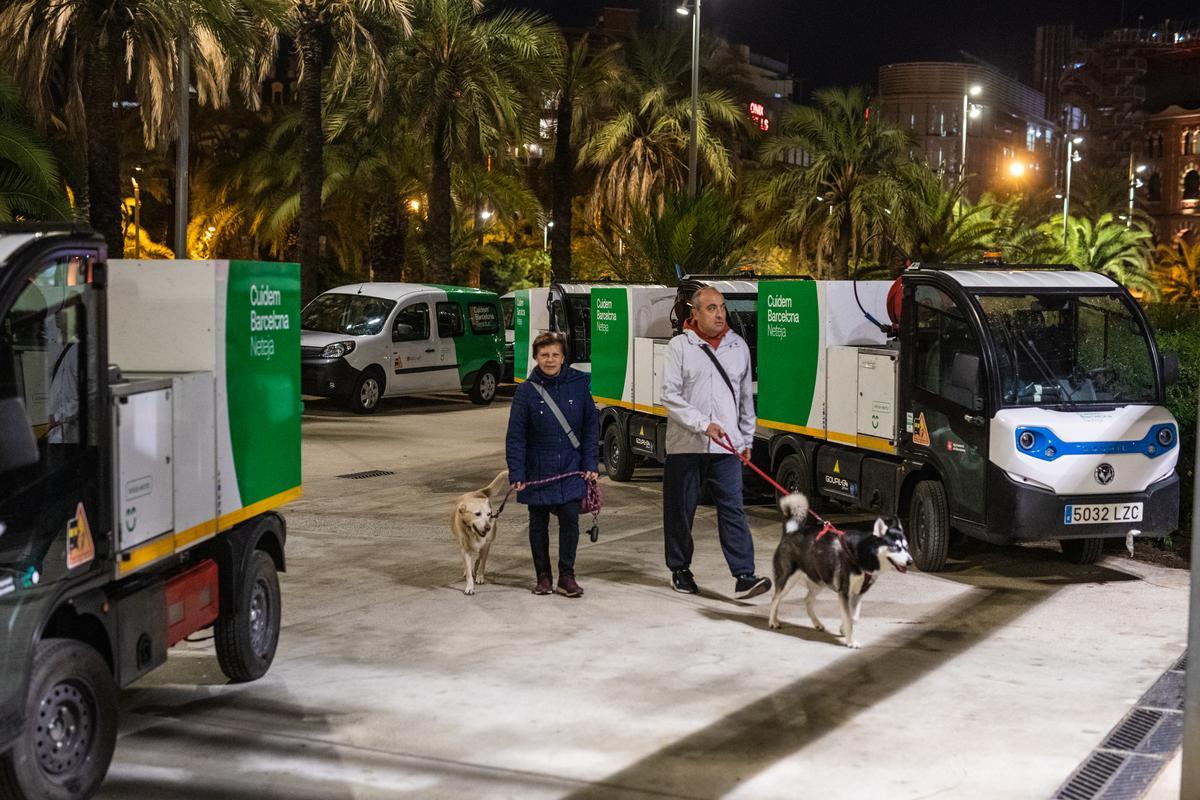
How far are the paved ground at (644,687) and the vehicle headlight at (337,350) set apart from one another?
12.0 m

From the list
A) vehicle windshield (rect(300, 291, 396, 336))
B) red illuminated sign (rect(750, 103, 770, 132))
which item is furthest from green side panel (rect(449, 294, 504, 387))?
red illuminated sign (rect(750, 103, 770, 132))

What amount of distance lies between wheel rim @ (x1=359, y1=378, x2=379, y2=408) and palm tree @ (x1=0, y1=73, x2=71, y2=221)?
5485mm

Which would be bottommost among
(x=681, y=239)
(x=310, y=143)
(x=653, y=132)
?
(x=681, y=239)

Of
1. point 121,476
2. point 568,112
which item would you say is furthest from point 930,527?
point 568,112

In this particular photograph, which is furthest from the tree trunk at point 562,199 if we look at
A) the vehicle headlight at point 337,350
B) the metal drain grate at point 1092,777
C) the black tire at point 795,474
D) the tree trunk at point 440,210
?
the metal drain grate at point 1092,777

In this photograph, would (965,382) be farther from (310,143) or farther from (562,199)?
(562,199)

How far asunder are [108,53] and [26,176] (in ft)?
6.33

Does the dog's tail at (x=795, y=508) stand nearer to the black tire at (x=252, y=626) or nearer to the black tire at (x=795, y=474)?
the black tire at (x=252, y=626)

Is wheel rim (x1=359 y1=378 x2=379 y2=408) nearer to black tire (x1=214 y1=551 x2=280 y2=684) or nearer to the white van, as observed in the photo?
the white van

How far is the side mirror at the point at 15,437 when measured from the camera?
4762 millimetres

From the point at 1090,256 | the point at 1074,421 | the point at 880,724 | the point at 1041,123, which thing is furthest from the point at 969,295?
the point at 1041,123

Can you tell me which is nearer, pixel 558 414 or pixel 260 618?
pixel 260 618

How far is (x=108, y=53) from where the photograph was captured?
18.9 meters

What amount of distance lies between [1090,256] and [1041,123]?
10615 centimetres
